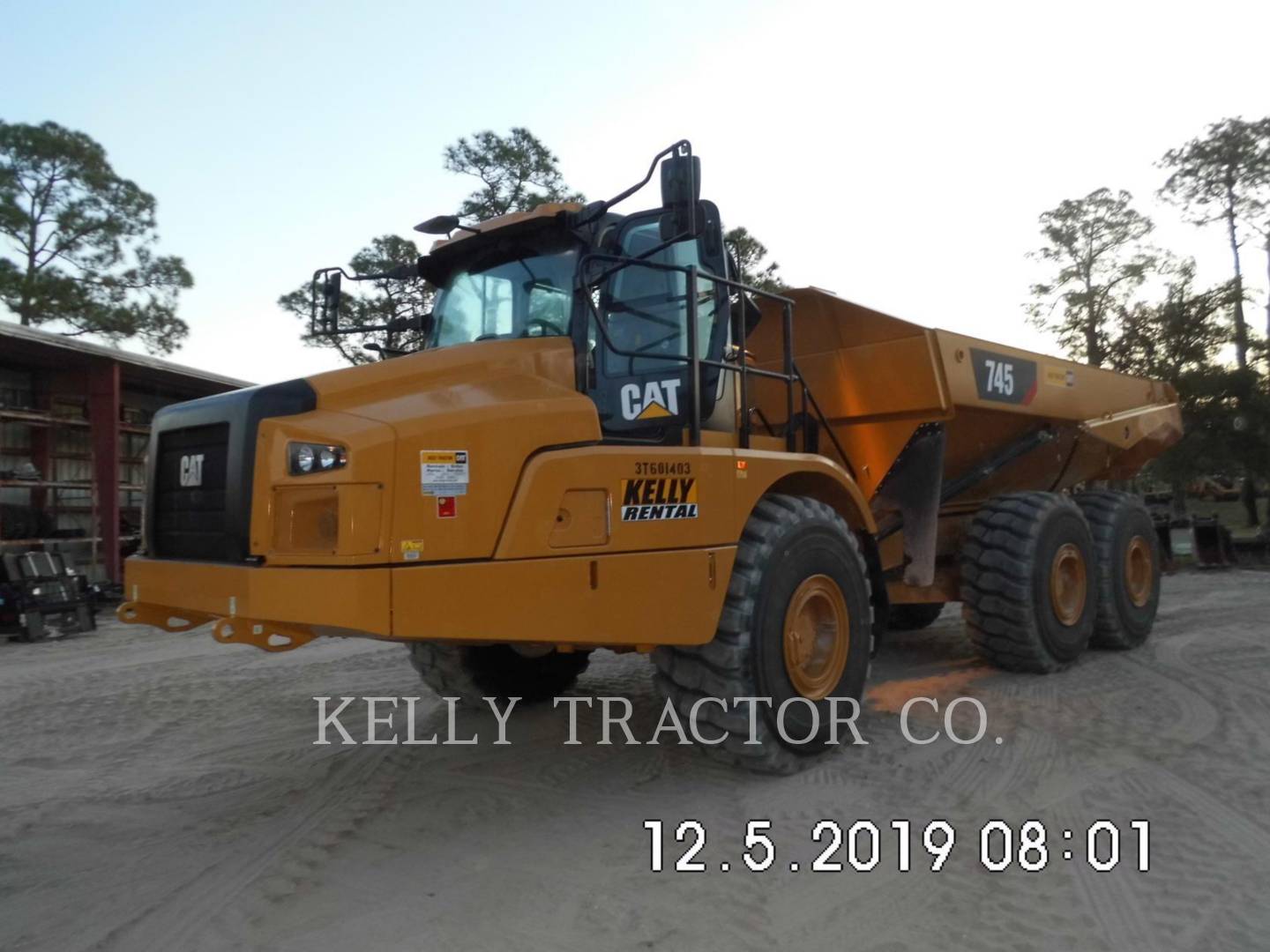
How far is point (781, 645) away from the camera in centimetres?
434

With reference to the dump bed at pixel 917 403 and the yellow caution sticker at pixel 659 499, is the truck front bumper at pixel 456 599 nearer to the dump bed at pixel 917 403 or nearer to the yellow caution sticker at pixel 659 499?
the yellow caution sticker at pixel 659 499

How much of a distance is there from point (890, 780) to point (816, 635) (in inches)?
30.9

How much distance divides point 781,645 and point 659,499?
988mm

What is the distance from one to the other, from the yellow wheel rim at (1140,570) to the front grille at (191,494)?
710 cm

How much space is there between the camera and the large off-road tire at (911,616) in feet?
28.9

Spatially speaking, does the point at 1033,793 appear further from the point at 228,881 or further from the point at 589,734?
the point at 228,881

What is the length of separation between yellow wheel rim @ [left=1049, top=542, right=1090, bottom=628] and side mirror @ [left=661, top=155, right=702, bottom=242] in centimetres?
435

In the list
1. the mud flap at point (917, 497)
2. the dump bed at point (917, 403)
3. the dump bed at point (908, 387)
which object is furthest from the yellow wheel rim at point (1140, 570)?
the mud flap at point (917, 497)

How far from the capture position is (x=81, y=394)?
46.7 ft

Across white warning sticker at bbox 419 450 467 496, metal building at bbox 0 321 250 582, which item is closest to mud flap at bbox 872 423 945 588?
white warning sticker at bbox 419 450 467 496

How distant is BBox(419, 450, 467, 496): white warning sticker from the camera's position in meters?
3.38

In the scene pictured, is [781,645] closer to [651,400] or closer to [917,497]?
[651,400]

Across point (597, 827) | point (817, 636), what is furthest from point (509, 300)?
point (597, 827)
